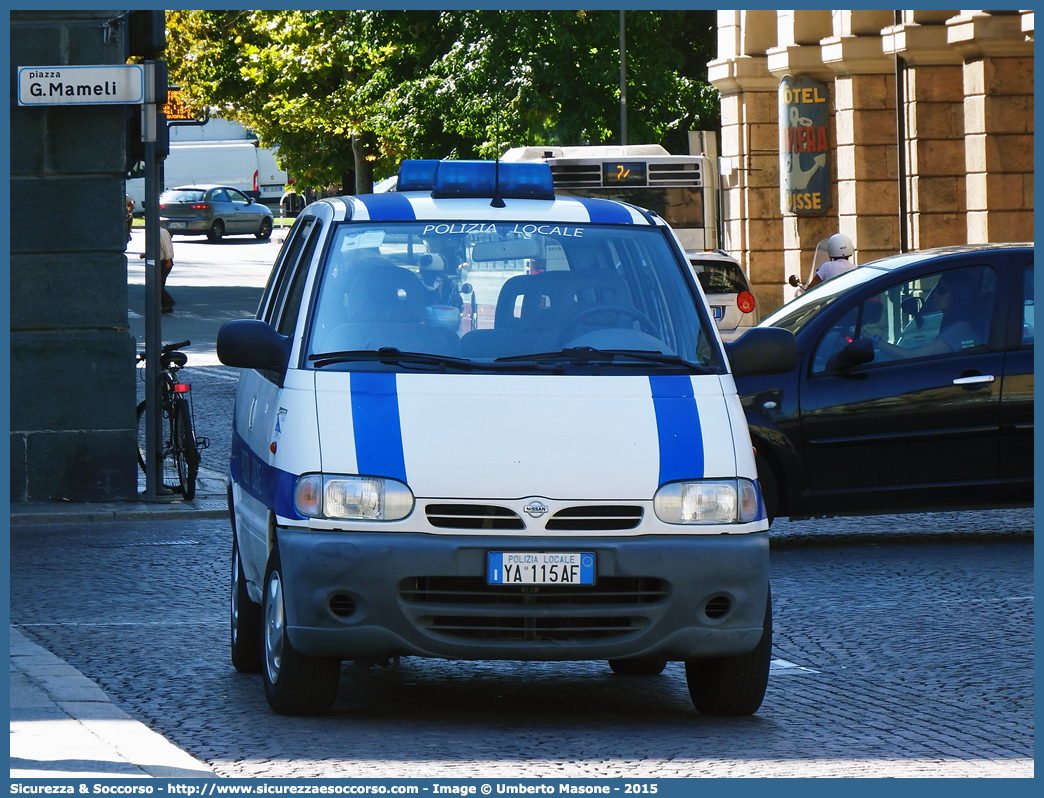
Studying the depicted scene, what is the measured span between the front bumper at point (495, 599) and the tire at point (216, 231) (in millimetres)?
56150

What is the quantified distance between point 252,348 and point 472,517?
115 centimetres

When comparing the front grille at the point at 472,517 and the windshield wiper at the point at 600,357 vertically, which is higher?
the windshield wiper at the point at 600,357

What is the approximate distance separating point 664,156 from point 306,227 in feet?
62.1

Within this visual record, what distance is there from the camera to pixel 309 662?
6.48 metres

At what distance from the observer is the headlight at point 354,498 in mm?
6176

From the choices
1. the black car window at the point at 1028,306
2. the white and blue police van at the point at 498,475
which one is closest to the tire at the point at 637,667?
the white and blue police van at the point at 498,475

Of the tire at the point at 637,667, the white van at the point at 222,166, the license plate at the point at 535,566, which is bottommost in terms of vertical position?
the tire at the point at 637,667

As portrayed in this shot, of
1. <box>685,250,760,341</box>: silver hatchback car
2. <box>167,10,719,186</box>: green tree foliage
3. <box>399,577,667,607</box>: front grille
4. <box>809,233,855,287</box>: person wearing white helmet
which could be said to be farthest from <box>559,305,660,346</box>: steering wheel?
<box>167,10,719,186</box>: green tree foliage

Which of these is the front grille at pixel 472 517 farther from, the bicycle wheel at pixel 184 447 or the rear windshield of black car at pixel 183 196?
the rear windshield of black car at pixel 183 196

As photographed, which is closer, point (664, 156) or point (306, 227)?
point (306, 227)

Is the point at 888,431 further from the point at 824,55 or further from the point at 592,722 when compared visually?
the point at 824,55

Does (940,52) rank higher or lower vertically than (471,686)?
higher

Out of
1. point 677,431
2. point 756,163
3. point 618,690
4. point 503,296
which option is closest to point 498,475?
point 677,431
